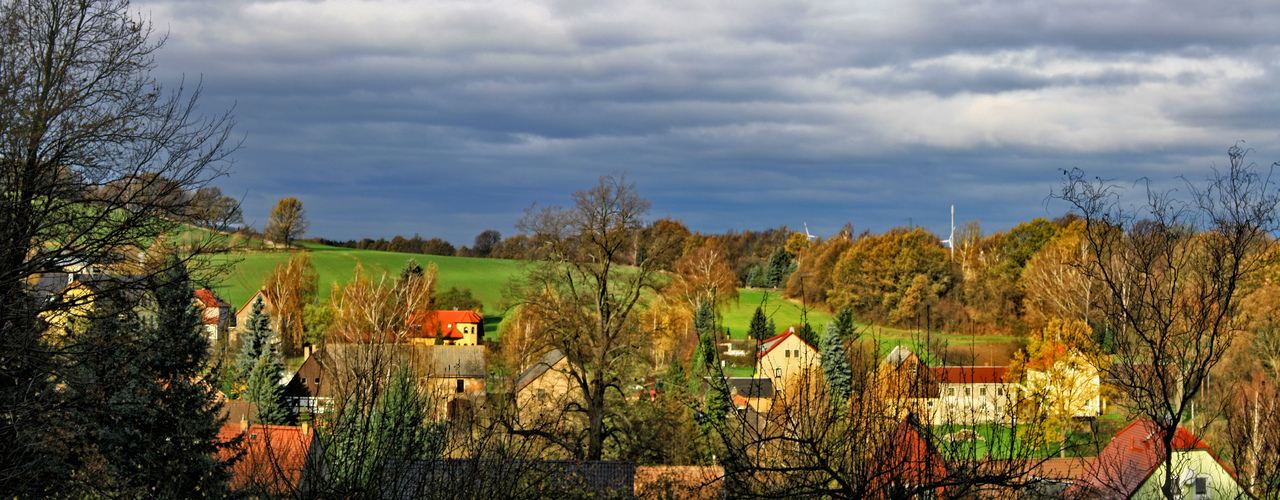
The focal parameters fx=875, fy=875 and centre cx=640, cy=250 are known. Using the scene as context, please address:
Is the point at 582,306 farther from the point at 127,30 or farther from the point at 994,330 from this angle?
the point at 994,330

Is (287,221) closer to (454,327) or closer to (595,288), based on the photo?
(454,327)

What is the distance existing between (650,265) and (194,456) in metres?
13.6

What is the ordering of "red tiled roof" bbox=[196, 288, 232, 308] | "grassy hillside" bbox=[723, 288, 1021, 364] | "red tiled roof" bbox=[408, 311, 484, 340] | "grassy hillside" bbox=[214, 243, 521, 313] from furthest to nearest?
1. "grassy hillside" bbox=[214, 243, 521, 313]
2. "red tiled roof" bbox=[408, 311, 484, 340]
3. "grassy hillside" bbox=[723, 288, 1021, 364]
4. "red tiled roof" bbox=[196, 288, 232, 308]

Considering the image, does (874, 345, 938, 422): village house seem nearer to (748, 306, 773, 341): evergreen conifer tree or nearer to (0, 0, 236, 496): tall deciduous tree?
(748, 306, 773, 341): evergreen conifer tree

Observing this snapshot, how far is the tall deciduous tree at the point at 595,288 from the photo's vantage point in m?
25.4

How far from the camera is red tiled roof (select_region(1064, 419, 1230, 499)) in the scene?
783 centimetres

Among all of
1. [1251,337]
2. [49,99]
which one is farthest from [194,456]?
[1251,337]

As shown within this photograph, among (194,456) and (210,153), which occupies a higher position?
(210,153)

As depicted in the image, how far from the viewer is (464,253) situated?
9912 centimetres

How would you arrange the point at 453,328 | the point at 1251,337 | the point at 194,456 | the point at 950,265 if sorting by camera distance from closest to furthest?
1. the point at 194,456
2. the point at 1251,337
3. the point at 453,328
4. the point at 950,265

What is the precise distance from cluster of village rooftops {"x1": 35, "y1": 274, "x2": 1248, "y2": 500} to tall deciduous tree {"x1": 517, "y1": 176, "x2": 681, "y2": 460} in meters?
1.05

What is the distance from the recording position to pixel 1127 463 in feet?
57.0

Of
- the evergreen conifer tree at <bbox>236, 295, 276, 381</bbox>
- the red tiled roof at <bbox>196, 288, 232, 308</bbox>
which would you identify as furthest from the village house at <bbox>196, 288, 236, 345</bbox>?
the evergreen conifer tree at <bbox>236, 295, 276, 381</bbox>

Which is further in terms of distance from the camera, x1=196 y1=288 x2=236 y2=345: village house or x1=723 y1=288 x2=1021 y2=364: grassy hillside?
x1=723 y1=288 x2=1021 y2=364: grassy hillside
